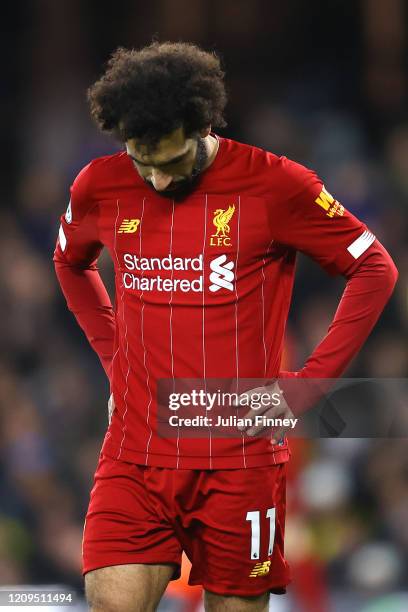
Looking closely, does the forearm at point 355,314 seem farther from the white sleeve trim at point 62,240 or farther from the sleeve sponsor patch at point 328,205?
the white sleeve trim at point 62,240

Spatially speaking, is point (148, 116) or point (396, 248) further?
point (396, 248)

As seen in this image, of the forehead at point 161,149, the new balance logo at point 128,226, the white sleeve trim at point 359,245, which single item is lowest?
the white sleeve trim at point 359,245

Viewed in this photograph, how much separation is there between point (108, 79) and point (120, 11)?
4.91m

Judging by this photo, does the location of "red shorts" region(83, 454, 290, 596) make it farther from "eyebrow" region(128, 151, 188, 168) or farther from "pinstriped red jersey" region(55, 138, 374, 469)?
"eyebrow" region(128, 151, 188, 168)

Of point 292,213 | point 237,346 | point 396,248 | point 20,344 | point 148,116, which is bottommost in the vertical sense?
point 20,344

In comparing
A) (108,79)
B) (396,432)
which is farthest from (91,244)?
(396,432)

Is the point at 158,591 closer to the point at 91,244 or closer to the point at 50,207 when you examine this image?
the point at 91,244

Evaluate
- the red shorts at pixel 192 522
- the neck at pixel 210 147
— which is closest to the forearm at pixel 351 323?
the red shorts at pixel 192 522

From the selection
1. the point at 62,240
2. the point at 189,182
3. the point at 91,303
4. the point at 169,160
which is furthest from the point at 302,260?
the point at 169,160

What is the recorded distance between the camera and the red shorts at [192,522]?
2.62 meters

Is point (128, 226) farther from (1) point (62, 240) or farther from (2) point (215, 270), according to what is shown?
(1) point (62, 240)

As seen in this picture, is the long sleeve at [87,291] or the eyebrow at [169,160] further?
the long sleeve at [87,291]

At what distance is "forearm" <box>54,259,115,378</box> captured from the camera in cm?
310

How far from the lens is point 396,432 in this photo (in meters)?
4.84
